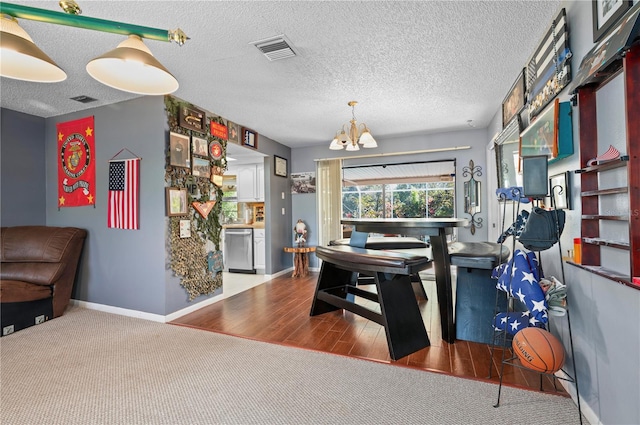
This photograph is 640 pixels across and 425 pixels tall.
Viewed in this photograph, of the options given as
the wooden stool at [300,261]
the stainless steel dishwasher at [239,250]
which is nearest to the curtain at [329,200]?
the wooden stool at [300,261]

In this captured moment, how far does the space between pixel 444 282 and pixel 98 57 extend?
2.70 meters

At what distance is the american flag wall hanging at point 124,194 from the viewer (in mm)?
3287

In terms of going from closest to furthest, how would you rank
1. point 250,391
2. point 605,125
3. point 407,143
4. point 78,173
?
1. point 605,125
2. point 250,391
3. point 78,173
4. point 407,143

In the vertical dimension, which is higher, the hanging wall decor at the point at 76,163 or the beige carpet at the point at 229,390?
the hanging wall decor at the point at 76,163

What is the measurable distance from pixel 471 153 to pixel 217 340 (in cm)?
448

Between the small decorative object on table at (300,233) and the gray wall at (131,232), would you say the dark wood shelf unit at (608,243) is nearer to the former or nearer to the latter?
the gray wall at (131,232)

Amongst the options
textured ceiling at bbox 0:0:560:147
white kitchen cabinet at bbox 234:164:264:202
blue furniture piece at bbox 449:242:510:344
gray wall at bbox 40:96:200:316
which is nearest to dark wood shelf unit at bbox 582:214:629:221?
blue furniture piece at bbox 449:242:510:344

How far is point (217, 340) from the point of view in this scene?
2654 millimetres

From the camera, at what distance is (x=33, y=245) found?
3307mm

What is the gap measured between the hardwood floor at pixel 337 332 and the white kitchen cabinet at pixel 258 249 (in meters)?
1.34

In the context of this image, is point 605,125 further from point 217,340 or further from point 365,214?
point 365,214

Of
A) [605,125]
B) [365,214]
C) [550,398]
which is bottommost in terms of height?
[550,398]

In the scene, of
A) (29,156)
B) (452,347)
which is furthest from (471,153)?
(29,156)

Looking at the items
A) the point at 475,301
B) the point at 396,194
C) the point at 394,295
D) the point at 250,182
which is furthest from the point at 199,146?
the point at 396,194
